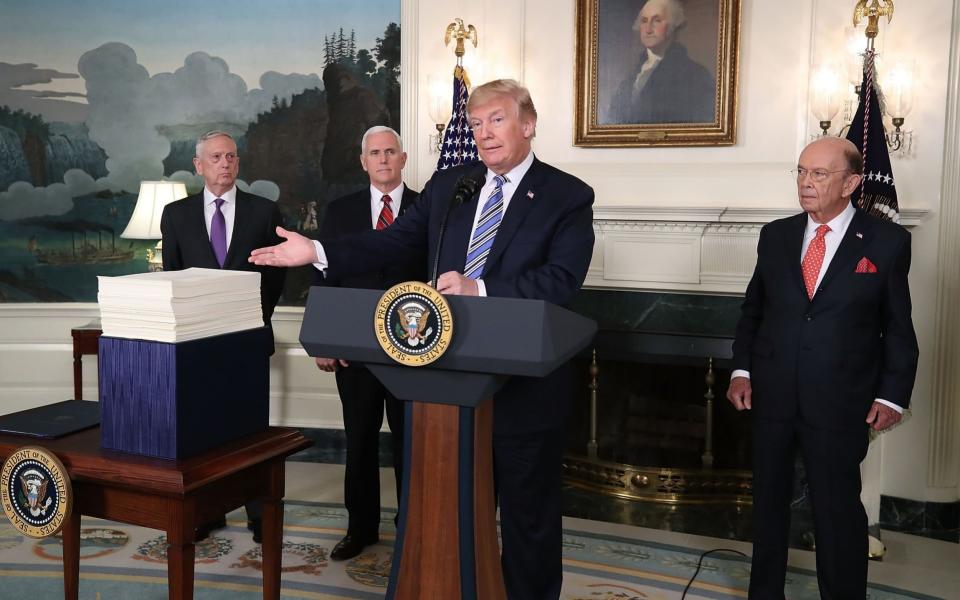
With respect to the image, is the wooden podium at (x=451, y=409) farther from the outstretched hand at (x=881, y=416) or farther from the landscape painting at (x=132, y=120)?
the landscape painting at (x=132, y=120)

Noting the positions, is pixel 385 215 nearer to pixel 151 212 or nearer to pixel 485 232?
pixel 485 232

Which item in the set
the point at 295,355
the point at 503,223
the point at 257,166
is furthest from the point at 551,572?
the point at 257,166

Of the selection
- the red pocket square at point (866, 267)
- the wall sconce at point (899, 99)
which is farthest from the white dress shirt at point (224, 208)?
the wall sconce at point (899, 99)

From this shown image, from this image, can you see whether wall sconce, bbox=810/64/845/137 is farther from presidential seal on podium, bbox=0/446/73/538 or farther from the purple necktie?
presidential seal on podium, bbox=0/446/73/538

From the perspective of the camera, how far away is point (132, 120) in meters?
5.66

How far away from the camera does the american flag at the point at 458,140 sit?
→ 4.71 m

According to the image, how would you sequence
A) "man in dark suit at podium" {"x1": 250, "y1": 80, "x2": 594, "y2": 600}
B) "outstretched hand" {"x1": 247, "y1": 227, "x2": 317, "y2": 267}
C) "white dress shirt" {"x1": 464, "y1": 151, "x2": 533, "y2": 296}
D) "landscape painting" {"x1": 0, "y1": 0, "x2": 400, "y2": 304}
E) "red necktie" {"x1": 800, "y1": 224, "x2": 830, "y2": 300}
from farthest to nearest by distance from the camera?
"landscape painting" {"x1": 0, "y1": 0, "x2": 400, "y2": 304}
"red necktie" {"x1": 800, "y1": 224, "x2": 830, "y2": 300}
"white dress shirt" {"x1": 464, "y1": 151, "x2": 533, "y2": 296}
"man in dark suit at podium" {"x1": 250, "y1": 80, "x2": 594, "y2": 600}
"outstretched hand" {"x1": 247, "y1": 227, "x2": 317, "y2": 267}

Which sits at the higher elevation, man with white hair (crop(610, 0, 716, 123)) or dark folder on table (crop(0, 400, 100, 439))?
man with white hair (crop(610, 0, 716, 123))

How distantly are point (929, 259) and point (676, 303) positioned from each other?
1.28m

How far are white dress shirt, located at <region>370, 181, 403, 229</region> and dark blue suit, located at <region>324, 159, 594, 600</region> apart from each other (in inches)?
36.3

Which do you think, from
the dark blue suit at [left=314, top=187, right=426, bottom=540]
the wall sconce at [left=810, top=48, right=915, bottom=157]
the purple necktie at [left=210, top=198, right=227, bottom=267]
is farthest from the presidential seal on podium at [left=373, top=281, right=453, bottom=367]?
the wall sconce at [left=810, top=48, right=915, bottom=157]

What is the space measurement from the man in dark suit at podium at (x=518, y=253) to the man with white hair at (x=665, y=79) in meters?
2.35

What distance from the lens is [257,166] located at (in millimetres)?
5605

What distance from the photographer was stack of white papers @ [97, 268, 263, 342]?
213 cm
